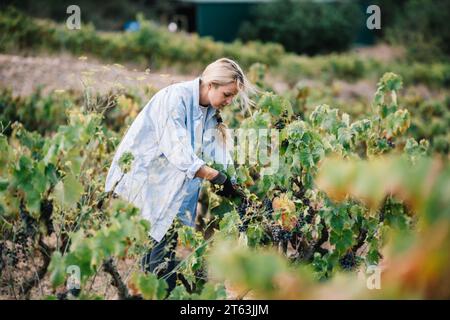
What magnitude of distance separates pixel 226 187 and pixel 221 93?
0.55m

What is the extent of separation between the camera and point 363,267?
402cm

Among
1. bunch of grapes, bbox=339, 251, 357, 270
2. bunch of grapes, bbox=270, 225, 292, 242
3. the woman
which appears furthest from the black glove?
bunch of grapes, bbox=339, 251, 357, 270

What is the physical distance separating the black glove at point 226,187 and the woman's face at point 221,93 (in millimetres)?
435

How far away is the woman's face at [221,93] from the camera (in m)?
3.80

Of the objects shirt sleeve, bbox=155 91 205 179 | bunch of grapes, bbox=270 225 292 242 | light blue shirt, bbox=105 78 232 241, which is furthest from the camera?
bunch of grapes, bbox=270 225 292 242

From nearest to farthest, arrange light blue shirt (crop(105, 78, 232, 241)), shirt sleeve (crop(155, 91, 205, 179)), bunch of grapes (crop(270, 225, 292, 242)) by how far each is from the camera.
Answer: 1. shirt sleeve (crop(155, 91, 205, 179))
2. light blue shirt (crop(105, 78, 232, 241))
3. bunch of grapes (crop(270, 225, 292, 242))

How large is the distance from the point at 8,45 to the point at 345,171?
1002cm

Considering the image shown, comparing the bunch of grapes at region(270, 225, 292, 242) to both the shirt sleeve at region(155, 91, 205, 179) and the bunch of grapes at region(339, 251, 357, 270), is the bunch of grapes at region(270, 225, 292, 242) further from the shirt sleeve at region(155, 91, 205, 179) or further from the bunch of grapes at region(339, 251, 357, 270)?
the shirt sleeve at region(155, 91, 205, 179)

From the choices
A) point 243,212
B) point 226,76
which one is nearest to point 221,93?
point 226,76

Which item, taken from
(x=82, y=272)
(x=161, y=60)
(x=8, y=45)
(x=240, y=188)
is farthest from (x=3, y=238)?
(x=161, y=60)

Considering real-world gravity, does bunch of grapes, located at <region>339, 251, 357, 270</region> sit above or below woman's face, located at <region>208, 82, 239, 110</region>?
below

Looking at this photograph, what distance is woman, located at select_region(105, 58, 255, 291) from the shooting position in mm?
3742

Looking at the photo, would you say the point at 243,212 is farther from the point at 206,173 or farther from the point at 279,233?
the point at 206,173

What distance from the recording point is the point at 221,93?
383 centimetres
